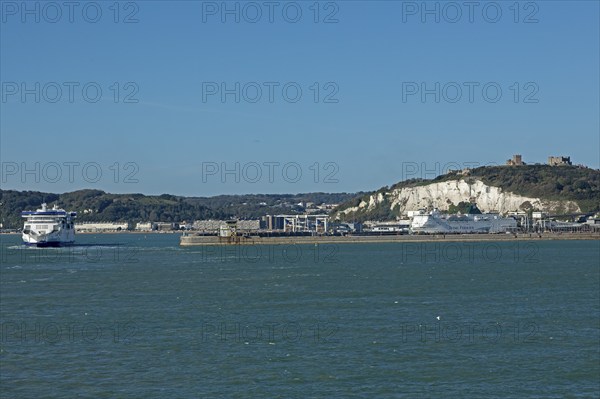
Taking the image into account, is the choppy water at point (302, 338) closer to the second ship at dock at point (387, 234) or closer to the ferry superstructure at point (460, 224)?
the second ship at dock at point (387, 234)

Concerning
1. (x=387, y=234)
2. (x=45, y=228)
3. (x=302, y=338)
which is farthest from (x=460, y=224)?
(x=302, y=338)

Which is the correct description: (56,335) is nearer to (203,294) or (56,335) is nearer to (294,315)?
(294,315)

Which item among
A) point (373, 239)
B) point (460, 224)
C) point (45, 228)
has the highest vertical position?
point (460, 224)

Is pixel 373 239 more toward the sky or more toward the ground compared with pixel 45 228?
more toward the ground

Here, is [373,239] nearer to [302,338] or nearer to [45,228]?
[45,228]

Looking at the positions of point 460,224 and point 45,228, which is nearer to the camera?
point 45,228

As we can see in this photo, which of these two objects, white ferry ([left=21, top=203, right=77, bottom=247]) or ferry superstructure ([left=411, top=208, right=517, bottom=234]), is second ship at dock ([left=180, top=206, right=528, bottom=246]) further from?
white ferry ([left=21, top=203, right=77, bottom=247])

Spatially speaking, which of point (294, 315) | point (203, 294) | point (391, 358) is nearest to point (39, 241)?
point (203, 294)

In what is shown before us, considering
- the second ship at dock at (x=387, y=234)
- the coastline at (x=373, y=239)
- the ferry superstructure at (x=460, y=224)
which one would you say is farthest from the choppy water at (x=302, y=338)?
the ferry superstructure at (x=460, y=224)
